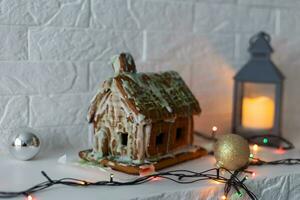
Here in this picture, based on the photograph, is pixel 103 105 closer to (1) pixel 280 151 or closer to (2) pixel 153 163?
(2) pixel 153 163

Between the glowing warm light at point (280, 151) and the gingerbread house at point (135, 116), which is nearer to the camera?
the gingerbread house at point (135, 116)

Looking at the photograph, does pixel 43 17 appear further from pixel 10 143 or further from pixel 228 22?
pixel 228 22

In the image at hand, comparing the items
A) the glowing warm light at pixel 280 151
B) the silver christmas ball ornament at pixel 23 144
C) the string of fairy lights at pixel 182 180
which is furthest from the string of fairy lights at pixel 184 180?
the glowing warm light at pixel 280 151

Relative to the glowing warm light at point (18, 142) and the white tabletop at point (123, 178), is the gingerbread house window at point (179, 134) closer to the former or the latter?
the white tabletop at point (123, 178)

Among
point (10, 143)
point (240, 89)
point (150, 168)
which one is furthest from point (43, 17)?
point (240, 89)

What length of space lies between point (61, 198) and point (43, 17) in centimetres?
49

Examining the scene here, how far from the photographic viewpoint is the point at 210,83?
55.5 inches

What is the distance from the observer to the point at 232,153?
969 mm

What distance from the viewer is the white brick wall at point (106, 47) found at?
1122mm

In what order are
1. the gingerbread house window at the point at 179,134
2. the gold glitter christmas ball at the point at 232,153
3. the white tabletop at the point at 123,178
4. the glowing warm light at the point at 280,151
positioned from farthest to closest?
the glowing warm light at the point at 280,151 < the gingerbread house window at the point at 179,134 < the gold glitter christmas ball at the point at 232,153 < the white tabletop at the point at 123,178

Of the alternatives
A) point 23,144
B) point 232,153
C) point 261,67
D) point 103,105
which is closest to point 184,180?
point 232,153

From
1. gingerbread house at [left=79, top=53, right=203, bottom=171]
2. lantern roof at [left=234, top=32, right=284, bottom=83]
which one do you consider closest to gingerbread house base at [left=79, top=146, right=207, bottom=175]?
gingerbread house at [left=79, top=53, right=203, bottom=171]

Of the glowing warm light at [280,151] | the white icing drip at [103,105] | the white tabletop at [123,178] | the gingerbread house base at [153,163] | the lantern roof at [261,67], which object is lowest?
the white tabletop at [123,178]

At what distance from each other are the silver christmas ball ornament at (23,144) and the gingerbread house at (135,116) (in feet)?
0.41
